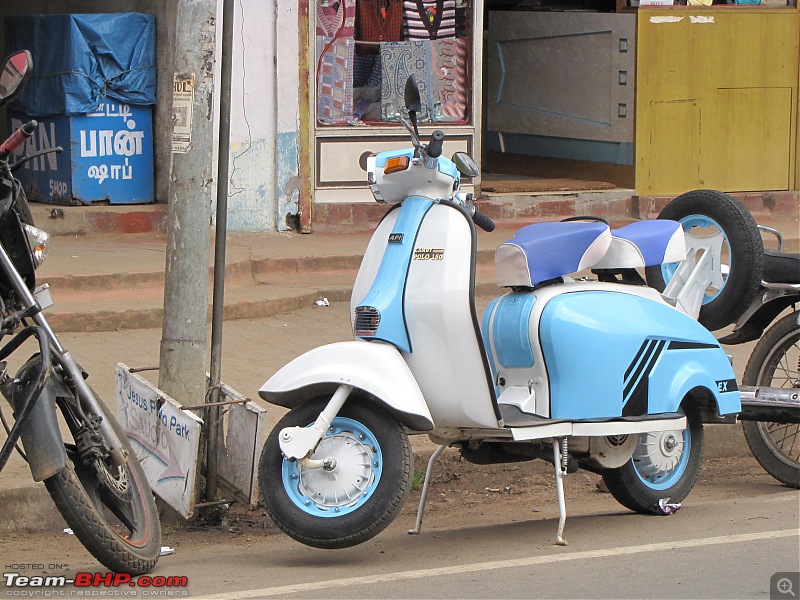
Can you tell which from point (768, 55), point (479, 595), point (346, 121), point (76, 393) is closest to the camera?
point (479, 595)

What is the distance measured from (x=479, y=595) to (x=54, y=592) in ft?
4.85

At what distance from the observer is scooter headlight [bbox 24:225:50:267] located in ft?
15.7

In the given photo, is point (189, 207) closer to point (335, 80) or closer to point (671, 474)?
point (671, 474)

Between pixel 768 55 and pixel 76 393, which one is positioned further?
pixel 768 55

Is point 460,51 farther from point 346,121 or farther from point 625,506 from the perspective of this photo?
point 625,506

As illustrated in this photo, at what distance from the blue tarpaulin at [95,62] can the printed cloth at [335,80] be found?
1444 millimetres

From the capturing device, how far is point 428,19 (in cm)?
1196

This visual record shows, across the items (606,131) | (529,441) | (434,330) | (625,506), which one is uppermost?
(606,131)

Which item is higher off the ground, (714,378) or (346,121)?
(346,121)

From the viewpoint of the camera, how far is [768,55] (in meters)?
12.6

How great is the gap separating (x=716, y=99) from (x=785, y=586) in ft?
28.3

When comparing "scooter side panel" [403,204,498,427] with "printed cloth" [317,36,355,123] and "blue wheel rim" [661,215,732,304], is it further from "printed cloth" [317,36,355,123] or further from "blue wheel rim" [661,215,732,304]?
"printed cloth" [317,36,355,123]

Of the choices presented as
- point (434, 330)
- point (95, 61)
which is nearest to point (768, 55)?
point (95, 61)

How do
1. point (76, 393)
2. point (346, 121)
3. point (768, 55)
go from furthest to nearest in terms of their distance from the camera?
1. point (768, 55)
2. point (346, 121)
3. point (76, 393)
